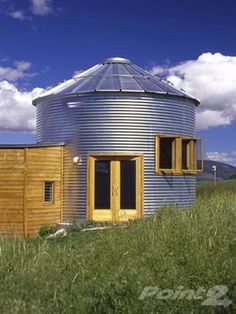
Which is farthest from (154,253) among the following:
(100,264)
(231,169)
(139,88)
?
(231,169)

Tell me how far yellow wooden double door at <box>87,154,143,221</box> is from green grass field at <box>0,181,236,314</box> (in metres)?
11.1

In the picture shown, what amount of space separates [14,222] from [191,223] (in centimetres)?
1201

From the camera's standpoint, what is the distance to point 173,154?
23.8m

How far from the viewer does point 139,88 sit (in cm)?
2336

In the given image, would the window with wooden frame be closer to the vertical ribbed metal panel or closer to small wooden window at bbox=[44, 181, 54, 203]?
the vertical ribbed metal panel

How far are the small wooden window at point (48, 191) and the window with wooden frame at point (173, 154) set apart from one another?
167 inches

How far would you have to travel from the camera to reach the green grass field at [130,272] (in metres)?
7.40

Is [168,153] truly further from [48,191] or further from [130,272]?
[130,272]

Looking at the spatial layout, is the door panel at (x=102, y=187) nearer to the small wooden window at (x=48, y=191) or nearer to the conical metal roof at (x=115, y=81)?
the small wooden window at (x=48, y=191)

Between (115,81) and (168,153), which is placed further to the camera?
(115,81)

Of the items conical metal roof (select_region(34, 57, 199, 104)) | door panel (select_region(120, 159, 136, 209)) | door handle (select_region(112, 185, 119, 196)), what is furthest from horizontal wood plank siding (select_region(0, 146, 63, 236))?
conical metal roof (select_region(34, 57, 199, 104))

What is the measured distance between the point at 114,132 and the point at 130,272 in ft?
48.9

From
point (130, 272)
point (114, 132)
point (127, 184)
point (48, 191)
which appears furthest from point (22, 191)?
point (130, 272)

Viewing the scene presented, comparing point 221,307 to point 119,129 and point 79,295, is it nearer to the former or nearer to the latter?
point 79,295
